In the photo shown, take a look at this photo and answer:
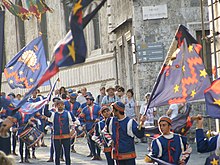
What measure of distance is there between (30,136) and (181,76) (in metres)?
10.1

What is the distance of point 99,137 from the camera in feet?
64.3

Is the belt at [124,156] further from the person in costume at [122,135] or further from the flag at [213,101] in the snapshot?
the flag at [213,101]

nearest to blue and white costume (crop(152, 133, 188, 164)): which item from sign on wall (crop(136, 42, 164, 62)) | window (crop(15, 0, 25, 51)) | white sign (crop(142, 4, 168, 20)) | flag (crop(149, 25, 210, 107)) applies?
flag (crop(149, 25, 210, 107))

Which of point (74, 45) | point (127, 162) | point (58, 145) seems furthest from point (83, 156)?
point (74, 45)

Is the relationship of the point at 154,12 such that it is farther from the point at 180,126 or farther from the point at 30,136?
the point at 180,126

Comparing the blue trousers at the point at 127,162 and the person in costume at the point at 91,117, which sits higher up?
the person in costume at the point at 91,117

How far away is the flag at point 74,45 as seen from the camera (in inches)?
348

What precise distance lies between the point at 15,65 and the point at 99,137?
2970 mm

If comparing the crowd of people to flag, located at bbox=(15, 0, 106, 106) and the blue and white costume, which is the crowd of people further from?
flag, located at bbox=(15, 0, 106, 106)

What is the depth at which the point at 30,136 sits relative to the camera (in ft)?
76.2

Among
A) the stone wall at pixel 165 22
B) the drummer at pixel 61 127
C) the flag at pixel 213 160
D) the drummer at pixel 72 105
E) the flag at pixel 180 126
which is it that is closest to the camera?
the flag at pixel 213 160

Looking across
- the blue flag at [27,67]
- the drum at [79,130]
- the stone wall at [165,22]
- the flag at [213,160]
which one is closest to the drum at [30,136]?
the drum at [79,130]

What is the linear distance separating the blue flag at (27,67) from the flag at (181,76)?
3617 mm

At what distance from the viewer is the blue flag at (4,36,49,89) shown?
17062mm
